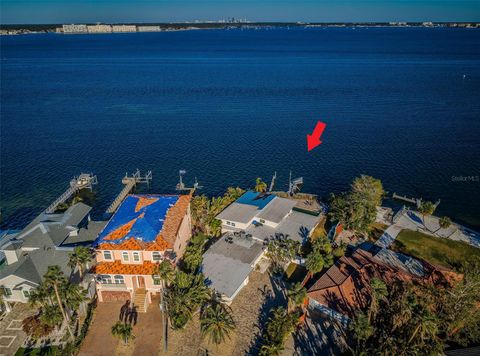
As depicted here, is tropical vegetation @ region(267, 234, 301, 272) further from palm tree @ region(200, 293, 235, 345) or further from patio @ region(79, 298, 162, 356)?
patio @ region(79, 298, 162, 356)

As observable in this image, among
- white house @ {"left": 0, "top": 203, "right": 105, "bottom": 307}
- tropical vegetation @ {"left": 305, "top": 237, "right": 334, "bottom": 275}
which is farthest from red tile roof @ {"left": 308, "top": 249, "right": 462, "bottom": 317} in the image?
white house @ {"left": 0, "top": 203, "right": 105, "bottom": 307}

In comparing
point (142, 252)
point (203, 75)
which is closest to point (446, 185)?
point (142, 252)

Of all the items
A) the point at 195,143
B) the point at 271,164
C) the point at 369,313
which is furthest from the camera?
the point at 195,143

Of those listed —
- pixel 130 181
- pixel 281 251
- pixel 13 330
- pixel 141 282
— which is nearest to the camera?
pixel 13 330

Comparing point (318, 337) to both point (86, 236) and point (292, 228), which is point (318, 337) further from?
point (86, 236)

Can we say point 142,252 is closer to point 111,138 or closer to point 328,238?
point 328,238

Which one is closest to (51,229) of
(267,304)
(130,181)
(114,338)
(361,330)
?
(114,338)
